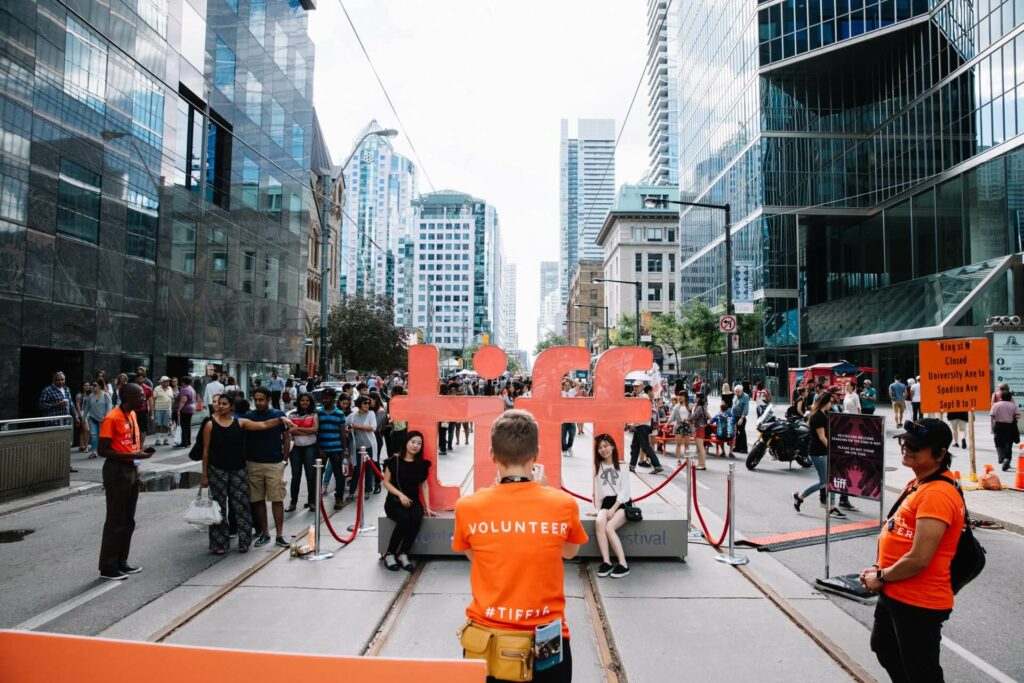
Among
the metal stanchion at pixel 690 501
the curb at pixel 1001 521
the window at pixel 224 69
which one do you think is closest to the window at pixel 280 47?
the window at pixel 224 69

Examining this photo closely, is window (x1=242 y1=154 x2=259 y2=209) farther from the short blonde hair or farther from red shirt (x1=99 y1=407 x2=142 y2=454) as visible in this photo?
the short blonde hair

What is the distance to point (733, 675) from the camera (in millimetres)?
4398

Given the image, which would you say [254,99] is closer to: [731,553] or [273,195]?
[273,195]

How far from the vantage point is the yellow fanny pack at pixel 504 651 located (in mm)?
2469

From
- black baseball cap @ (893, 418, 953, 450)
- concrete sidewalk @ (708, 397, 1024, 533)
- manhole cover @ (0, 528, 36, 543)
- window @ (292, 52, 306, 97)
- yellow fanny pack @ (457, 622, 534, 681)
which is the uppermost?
window @ (292, 52, 306, 97)

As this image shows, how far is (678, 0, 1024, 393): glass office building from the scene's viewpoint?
29.8 meters

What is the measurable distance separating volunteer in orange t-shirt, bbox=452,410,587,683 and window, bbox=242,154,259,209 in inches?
1213

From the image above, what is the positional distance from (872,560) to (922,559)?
478 cm

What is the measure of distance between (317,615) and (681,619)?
3124 millimetres

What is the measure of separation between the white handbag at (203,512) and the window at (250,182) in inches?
1022

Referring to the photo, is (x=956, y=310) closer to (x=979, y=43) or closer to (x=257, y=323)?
(x=979, y=43)

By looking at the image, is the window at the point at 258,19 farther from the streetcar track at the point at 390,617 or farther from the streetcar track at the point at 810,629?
the streetcar track at the point at 810,629

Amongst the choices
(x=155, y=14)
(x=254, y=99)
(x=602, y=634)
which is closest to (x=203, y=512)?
(x=602, y=634)

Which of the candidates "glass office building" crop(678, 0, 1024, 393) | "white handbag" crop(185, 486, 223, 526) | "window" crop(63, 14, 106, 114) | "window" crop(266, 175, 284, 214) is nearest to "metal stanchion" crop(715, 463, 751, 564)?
"white handbag" crop(185, 486, 223, 526)
